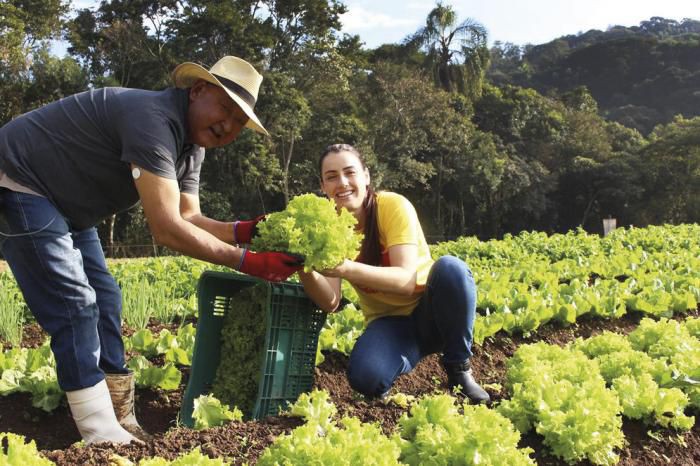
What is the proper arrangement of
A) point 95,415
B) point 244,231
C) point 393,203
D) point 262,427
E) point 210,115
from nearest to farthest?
point 262,427, point 95,415, point 210,115, point 244,231, point 393,203

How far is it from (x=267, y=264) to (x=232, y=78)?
915 mm

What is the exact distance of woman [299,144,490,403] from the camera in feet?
11.5

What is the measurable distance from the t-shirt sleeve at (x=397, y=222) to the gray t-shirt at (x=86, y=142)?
1.18 meters

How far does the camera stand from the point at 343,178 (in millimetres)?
3596

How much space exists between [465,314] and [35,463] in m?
2.28

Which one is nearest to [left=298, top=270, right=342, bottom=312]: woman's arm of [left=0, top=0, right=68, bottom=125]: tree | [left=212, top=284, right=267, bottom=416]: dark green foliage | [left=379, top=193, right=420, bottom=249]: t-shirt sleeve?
[left=212, top=284, right=267, bottom=416]: dark green foliage

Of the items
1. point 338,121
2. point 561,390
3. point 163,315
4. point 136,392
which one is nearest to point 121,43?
point 338,121

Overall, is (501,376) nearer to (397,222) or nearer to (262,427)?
(397,222)

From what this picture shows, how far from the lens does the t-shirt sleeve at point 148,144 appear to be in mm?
2867

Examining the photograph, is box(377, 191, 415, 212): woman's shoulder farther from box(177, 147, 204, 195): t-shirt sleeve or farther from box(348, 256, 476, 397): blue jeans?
box(177, 147, 204, 195): t-shirt sleeve

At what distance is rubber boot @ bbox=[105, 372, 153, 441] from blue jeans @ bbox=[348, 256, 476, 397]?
3.77ft

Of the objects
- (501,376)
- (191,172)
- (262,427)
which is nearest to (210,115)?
(191,172)

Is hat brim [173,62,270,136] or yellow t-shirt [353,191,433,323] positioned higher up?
hat brim [173,62,270,136]

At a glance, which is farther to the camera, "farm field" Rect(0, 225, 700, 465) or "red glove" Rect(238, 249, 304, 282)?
"red glove" Rect(238, 249, 304, 282)
